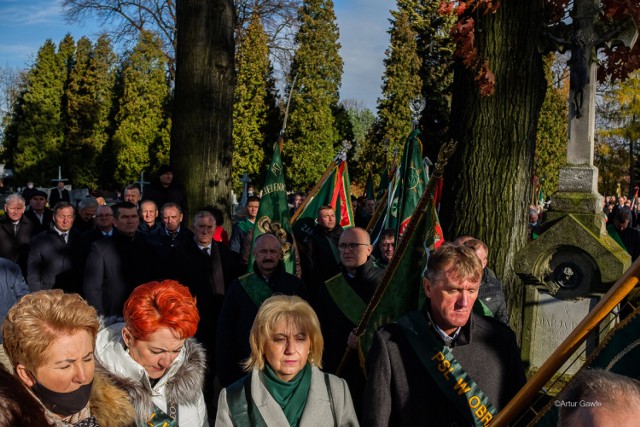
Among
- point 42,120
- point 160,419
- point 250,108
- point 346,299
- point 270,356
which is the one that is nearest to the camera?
point 160,419

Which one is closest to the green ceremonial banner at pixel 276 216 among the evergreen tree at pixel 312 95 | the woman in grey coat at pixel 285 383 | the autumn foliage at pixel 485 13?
the autumn foliage at pixel 485 13

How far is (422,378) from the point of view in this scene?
307cm

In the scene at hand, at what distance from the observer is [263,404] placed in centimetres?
303

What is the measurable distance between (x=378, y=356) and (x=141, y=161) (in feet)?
126

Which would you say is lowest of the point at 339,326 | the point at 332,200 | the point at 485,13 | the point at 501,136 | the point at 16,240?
the point at 339,326

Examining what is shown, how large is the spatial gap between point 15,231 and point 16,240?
112mm

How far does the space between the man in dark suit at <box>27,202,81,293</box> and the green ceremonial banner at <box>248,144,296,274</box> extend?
1842 mm

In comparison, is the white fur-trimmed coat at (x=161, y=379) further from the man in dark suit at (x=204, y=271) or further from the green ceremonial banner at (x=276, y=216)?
the green ceremonial banner at (x=276, y=216)

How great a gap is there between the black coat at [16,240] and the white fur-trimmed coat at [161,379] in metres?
5.51

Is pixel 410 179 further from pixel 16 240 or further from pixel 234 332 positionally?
pixel 16 240

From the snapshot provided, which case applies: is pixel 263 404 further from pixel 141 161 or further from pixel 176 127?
pixel 141 161

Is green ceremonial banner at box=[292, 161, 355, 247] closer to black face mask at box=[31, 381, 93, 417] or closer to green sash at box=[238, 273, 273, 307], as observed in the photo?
green sash at box=[238, 273, 273, 307]

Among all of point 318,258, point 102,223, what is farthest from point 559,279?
point 102,223

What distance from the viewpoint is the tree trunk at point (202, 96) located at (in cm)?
823
